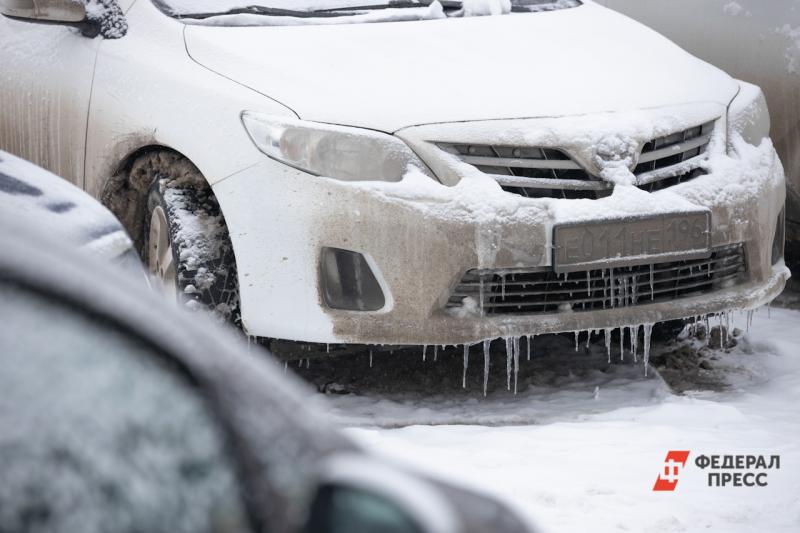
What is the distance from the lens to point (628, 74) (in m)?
4.54

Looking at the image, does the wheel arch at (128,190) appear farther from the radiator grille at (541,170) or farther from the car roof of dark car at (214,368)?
the car roof of dark car at (214,368)

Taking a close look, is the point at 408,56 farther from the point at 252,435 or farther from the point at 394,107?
the point at 252,435

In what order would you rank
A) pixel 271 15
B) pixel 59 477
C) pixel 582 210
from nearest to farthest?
pixel 59 477 → pixel 582 210 → pixel 271 15

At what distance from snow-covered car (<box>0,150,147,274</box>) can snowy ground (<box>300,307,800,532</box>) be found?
0.94 m

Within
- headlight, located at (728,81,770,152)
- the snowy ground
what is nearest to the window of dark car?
the snowy ground

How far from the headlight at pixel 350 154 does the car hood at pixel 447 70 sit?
5cm

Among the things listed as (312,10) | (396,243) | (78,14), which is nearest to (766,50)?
(312,10)

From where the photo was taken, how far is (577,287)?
4.14 metres

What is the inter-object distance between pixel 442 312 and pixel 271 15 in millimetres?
1399

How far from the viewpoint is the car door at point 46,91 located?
15.3 feet

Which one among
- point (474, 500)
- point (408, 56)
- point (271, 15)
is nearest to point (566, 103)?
point (408, 56)

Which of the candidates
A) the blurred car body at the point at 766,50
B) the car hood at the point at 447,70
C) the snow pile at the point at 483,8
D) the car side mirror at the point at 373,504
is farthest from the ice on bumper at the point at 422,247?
the car side mirror at the point at 373,504

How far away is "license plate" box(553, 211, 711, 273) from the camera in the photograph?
13.0 feet

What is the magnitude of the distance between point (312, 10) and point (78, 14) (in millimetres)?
857
